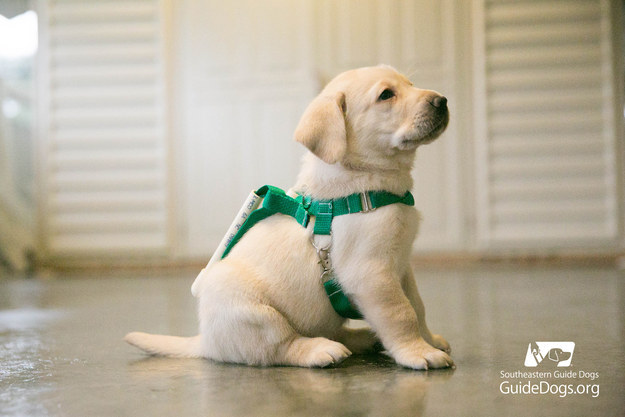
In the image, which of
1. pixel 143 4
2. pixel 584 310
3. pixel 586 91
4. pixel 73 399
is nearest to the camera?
pixel 73 399

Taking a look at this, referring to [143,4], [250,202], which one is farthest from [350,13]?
[250,202]

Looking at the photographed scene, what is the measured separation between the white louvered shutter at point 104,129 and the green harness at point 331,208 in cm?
399

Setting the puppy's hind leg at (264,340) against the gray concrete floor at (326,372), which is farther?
the puppy's hind leg at (264,340)

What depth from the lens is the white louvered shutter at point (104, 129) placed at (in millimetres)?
5492

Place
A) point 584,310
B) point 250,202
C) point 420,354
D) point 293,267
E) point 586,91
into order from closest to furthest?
point 420,354 → point 293,267 → point 250,202 → point 584,310 → point 586,91

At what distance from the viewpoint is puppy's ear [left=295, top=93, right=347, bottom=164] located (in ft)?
5.06

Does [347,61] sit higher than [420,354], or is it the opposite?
[347,61]

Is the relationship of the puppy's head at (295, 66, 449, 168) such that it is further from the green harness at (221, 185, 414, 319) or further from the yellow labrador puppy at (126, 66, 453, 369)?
the green harness at (221, 185, 414, 319)

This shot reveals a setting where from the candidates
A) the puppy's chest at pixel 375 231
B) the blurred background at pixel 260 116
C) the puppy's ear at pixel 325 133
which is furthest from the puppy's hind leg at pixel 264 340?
the blurred background at pixel 260 116

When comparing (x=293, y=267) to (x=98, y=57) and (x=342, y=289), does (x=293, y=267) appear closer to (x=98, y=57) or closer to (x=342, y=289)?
(x=342, y=289)

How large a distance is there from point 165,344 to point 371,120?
92cm

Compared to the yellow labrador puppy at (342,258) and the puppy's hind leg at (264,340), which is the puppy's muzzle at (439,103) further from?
the puppy's hind leg at (264,340)

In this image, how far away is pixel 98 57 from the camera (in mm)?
5551

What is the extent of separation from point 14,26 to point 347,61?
3176 mm
